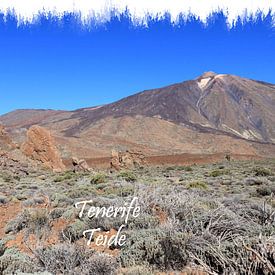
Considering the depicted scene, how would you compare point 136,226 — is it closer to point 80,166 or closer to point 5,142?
point 80,166

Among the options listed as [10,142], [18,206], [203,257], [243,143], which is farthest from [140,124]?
[203,257]

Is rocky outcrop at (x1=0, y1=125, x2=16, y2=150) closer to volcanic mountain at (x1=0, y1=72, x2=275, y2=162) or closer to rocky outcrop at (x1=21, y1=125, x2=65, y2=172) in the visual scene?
rocky outcrop at (x1=21, y1=125, x2=65, y2=172)

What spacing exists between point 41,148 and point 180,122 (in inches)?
3412

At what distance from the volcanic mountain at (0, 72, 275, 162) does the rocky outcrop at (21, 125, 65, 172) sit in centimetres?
2995

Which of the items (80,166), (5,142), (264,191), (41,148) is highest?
(5,142)

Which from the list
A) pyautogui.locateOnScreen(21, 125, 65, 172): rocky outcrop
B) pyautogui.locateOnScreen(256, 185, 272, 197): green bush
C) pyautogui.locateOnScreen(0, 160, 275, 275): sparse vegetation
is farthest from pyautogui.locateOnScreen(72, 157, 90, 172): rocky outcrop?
pyautogui.locateOnScreen(0, 160, 275, 275): sparse vegetation

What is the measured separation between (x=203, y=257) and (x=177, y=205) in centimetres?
232

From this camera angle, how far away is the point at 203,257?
194 inches

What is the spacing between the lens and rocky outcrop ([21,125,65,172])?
103 feet

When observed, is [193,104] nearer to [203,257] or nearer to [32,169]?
[32,169]

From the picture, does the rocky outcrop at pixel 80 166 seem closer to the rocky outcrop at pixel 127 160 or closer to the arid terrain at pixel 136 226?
the arid terrain at pixel 136 226

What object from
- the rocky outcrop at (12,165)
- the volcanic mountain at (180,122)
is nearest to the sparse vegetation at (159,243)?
the rocky outcrop at (12,165)

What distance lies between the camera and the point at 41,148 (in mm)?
31328

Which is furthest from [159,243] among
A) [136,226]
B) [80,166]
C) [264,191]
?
[80,166]
